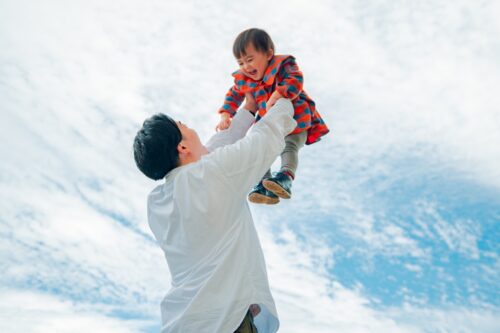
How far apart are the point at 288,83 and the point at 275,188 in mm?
689

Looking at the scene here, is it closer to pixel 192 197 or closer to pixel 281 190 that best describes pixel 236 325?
pixel 192 197

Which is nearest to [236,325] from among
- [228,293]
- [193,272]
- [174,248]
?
[228,293]

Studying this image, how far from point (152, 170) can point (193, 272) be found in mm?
621

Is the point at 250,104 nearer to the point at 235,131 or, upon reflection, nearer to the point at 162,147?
the point at 235,131

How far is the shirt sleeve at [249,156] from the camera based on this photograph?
252 cm

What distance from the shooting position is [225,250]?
2.47 m

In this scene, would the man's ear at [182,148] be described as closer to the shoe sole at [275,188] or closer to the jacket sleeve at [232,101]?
the shoe sole at [275,188]

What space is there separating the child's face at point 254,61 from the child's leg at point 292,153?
506 millimetres

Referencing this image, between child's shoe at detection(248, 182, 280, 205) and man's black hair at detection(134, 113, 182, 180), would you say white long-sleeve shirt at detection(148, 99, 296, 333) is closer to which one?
man's black hair at detection(134, 113, 182, 180)

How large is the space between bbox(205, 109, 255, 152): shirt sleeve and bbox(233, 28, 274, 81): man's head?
0.29 m

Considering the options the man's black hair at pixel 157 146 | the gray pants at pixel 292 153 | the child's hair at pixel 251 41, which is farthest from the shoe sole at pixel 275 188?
the child's hair at pixel 251 41

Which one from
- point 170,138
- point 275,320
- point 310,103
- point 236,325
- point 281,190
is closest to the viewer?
point 236,325

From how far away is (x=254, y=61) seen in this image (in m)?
3.30

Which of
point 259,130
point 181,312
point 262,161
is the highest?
point 259,130
